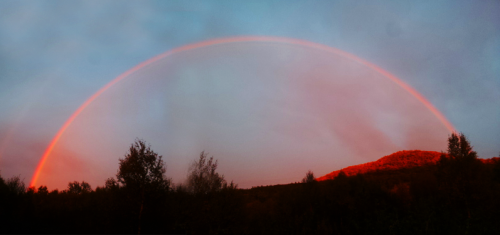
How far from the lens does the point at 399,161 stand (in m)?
77.9

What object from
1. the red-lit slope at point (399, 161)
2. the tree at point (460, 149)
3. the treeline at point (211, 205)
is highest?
the red-lit slope at point (399, 161)

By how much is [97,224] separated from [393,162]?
75277mm

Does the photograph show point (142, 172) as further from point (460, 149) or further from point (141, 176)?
point (460, 149)

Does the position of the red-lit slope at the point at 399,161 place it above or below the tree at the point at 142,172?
above

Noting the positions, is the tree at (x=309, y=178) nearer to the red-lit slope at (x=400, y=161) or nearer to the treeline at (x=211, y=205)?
the treeline at (x=211, y=205)

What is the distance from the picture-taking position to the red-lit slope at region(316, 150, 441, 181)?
7162cm

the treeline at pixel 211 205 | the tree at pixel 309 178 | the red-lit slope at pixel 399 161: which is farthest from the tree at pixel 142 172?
the red-lit slope at pixel 399 161

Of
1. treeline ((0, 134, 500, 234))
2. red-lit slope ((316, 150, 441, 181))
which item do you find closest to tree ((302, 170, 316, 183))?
treeline ((0, 134, 500, 234))

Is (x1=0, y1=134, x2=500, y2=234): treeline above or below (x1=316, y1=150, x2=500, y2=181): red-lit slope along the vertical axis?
below

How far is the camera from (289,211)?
93.2ft

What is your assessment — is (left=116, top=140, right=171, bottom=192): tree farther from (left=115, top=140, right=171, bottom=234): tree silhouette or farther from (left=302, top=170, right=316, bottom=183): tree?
(left=302, top=170, right=316, bottom=183): tree

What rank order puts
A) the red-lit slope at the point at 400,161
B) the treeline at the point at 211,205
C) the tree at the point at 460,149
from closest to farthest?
the treeline at the point at 211,205 → the tree at the point at 460,149 → the red-lit slope at the point at 400,161

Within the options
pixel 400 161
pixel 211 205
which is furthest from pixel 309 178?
pixel 400 161

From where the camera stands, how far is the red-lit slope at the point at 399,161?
7162 cm
